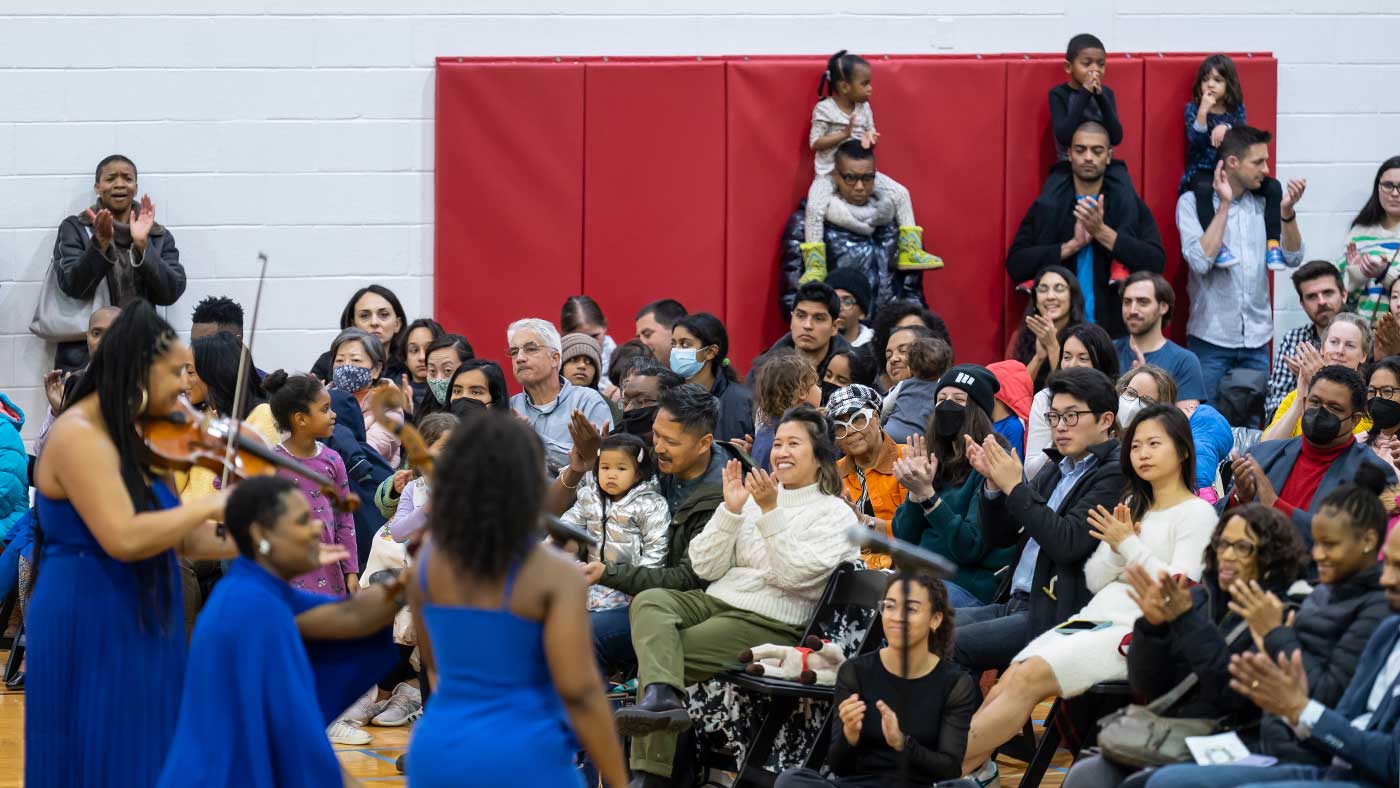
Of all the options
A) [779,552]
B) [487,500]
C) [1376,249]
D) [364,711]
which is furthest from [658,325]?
[487,500]

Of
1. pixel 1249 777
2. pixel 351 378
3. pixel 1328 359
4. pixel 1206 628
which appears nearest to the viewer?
pixel 1249 777

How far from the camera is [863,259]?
8289 mm

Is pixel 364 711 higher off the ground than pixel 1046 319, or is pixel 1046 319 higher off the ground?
pixel 1046 319

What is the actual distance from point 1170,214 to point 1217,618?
4.83 meters

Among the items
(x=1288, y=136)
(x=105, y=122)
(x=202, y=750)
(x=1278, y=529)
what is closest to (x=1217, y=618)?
(x=1278, y=529)

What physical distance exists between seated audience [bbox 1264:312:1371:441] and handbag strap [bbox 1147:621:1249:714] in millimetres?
2062

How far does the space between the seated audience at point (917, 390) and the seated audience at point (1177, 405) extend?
0.74 m

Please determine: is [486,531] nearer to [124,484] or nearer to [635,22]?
[124,484]

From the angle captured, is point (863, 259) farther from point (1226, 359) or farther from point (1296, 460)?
point (1296, 460)

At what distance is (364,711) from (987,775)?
7.95ft

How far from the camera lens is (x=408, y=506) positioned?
5.92m

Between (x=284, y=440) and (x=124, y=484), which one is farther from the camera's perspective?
(x=284, y=440)

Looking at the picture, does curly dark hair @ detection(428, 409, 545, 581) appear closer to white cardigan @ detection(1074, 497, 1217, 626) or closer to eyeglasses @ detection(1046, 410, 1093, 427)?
white cardigan @ detection(1074, 497, 1217, 626)

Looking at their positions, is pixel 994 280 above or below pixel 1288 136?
below
